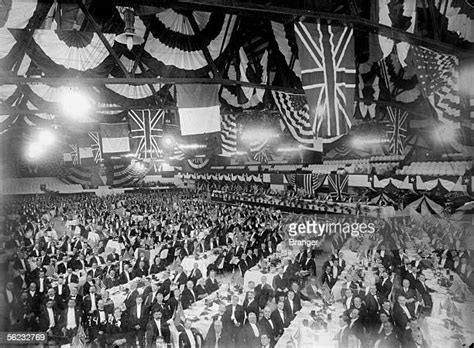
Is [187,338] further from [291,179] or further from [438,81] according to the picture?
[291,179]

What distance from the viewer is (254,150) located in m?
12.6

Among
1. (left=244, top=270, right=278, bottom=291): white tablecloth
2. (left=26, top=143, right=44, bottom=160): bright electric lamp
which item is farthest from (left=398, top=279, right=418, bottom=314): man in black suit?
(left=26, top=143, right=44, bottom=160): bright electric lamp

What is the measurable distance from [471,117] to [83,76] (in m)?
7.58

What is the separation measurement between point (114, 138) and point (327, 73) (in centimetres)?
814

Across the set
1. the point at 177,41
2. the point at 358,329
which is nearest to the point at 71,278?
the point at 177,41

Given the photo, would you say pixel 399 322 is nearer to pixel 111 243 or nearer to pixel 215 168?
pixel 111 243

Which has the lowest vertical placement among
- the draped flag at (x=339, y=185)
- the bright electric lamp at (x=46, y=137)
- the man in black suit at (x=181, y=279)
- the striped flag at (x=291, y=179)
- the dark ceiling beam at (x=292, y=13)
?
the man in black suit at (x=181, y=279)

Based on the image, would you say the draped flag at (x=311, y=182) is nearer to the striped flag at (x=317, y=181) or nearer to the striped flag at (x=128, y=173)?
the striped flag at (x=317, y=181)

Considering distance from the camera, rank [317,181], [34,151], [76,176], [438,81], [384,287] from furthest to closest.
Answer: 1. [76,176]
2. [34,151]
3. [317,181]
4. [384,287]
5. [438,81]

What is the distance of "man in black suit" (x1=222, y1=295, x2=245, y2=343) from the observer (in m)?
6.74

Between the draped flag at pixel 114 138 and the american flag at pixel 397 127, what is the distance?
355 inches

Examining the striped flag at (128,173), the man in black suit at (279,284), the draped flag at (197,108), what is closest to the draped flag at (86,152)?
the draped flag at (197,108)

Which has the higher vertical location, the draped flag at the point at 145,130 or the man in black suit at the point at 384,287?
the draped flag at the point at 145,130

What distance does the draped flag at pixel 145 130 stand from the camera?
11195 mm
